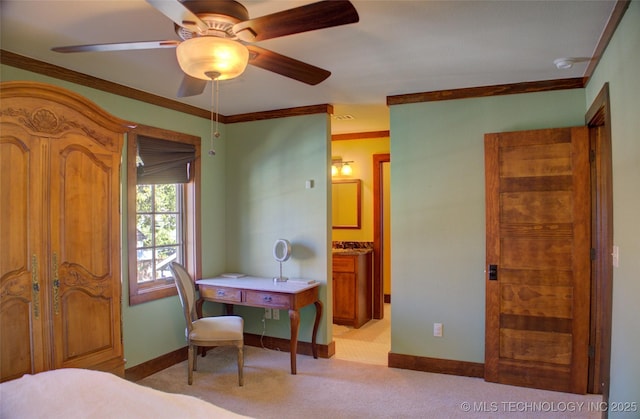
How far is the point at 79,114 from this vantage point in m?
2.44

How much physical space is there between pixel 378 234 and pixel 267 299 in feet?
7.64

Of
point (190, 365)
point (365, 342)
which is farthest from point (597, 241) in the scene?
point (190, 365)

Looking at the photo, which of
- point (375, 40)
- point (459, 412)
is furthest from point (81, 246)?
point (459, 412)

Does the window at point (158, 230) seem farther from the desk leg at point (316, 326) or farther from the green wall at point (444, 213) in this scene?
the green wall at point (444, 213)

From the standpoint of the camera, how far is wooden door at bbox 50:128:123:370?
2.36m

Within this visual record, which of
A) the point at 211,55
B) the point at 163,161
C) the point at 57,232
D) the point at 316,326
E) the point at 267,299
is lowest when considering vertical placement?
the point at 316,326

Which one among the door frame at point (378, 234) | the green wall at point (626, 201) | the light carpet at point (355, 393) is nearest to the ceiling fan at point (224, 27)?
the green wall at point (626, 201)

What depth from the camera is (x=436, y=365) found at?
3.64 meters

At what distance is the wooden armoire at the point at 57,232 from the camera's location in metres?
2.15

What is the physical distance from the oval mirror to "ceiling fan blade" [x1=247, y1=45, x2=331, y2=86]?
2031mm

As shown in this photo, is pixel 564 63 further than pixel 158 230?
No

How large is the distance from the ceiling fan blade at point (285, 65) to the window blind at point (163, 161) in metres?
1.92

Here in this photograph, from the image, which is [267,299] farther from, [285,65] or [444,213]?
[285,65]

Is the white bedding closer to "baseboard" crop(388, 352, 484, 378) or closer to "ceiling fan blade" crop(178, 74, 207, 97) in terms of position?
"ceiling fan blade" crop(178, 74, 207, 97)
